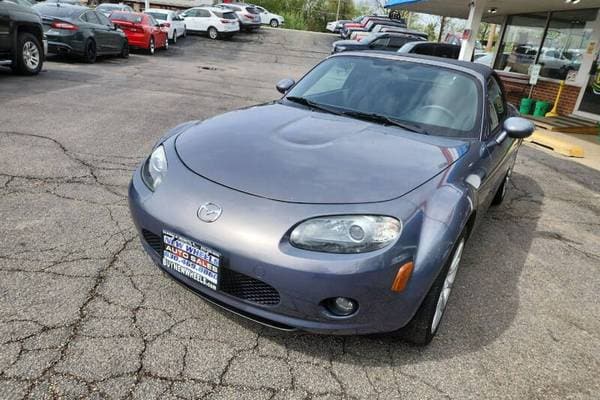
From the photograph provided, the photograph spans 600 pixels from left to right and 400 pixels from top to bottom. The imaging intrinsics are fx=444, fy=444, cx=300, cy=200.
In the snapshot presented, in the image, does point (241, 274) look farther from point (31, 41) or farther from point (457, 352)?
point (31, 41)

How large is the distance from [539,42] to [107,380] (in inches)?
574

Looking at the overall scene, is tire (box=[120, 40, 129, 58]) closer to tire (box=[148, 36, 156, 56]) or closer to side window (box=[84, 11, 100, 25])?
side window (box=[84, 11, 100, 25])

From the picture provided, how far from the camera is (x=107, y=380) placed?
197 centimetres

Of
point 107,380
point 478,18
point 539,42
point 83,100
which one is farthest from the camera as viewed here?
point 478,18

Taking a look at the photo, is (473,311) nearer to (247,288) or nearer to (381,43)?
(247,288)

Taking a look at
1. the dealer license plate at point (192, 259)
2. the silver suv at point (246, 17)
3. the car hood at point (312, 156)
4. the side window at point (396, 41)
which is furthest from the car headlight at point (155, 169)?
the silver suv at point (246, 17)

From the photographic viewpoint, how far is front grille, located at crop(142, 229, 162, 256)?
7.48ft

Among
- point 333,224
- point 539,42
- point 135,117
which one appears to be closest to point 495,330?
point 333,224

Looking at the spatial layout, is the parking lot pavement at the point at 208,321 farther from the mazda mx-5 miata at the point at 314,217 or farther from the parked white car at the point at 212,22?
the parked white car at the point at 212,22

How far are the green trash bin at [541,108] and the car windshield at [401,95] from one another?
9.73 metres

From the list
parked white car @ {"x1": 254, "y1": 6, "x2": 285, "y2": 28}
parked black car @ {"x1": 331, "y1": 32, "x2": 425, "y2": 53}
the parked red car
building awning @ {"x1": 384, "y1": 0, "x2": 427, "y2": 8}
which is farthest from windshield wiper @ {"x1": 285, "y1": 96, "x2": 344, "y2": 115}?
parked white car @ {"x1": 254, "y1": 6, "x2": 285, "y2": 28}

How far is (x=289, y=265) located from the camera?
1918 millimetres

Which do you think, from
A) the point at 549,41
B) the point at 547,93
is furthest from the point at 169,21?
the point at 547,93

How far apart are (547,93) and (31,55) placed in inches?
502
